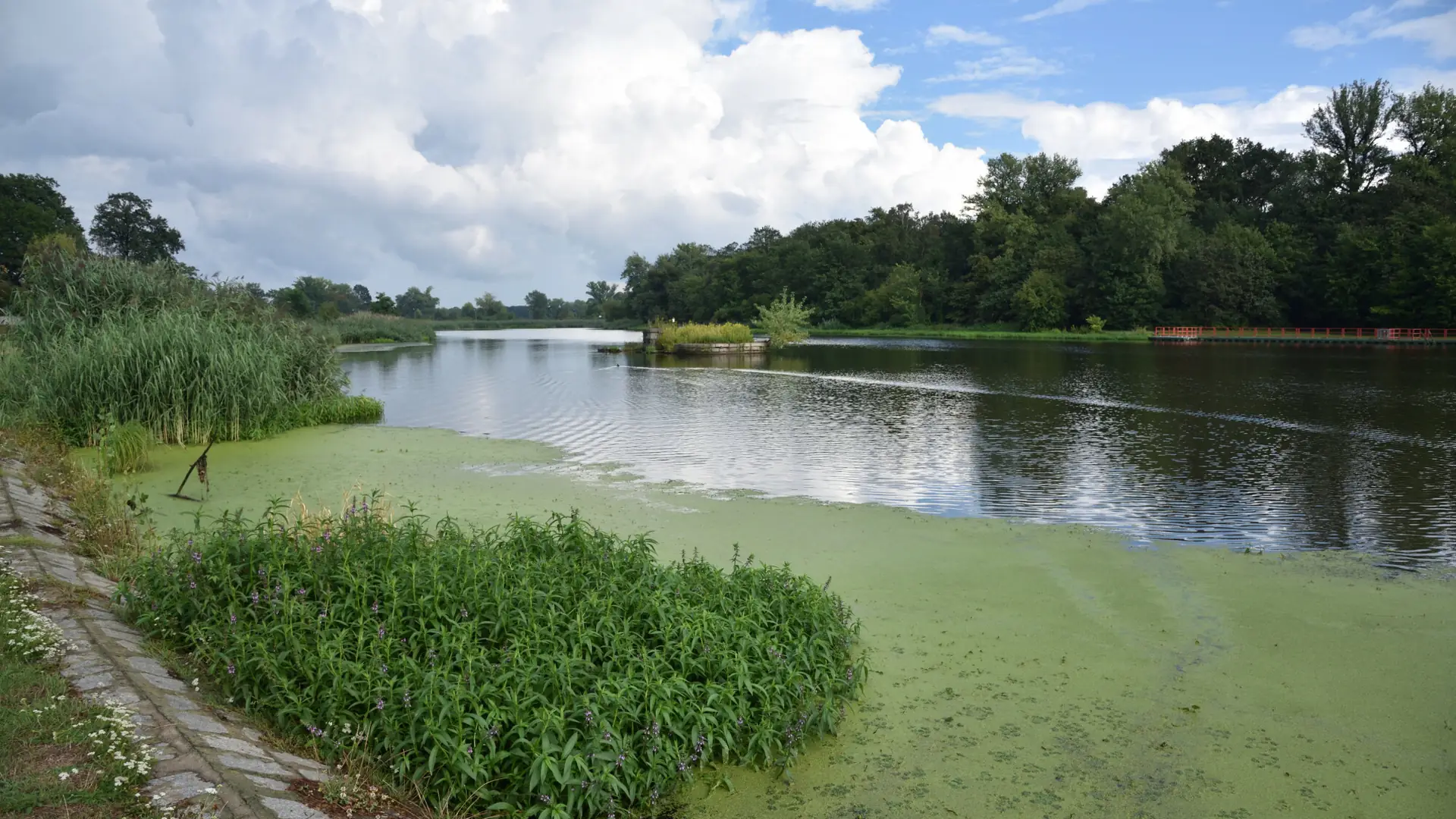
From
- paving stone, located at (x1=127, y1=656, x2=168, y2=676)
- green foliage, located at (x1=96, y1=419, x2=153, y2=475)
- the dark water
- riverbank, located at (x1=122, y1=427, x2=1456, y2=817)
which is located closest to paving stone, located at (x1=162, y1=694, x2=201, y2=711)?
paving stone, located at (x1=127, y1=656, x2=168, y2=676)

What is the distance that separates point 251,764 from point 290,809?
42 cm

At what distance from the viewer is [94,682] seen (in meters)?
4.04

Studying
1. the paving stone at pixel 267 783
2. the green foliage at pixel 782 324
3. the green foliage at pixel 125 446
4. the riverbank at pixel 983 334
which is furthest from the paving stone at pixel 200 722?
the riverbank at pixel 983 334

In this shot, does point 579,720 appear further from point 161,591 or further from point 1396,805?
point 1396,805

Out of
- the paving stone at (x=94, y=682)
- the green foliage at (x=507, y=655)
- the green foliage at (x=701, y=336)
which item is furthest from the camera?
the green foliage at (x=701, y=336)

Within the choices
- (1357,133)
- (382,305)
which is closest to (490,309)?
(382,305)

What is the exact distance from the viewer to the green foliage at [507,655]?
12.4ft

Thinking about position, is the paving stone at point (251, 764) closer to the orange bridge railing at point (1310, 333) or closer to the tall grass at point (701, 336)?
the tall grass at point (701, 336)

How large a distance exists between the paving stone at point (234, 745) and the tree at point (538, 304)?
598ft

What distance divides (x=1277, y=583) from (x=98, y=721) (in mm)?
7848

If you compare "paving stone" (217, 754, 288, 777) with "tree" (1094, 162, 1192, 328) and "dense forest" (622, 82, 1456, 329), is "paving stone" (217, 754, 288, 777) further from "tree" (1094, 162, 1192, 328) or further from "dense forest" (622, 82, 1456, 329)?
"tree" (1094, 162, 1192, 328)

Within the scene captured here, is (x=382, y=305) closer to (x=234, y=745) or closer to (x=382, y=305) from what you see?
(x=382, y=305)

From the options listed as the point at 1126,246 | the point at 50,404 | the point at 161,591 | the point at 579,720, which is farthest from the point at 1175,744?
the point at 1126,246

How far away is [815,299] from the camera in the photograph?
3762 inches
